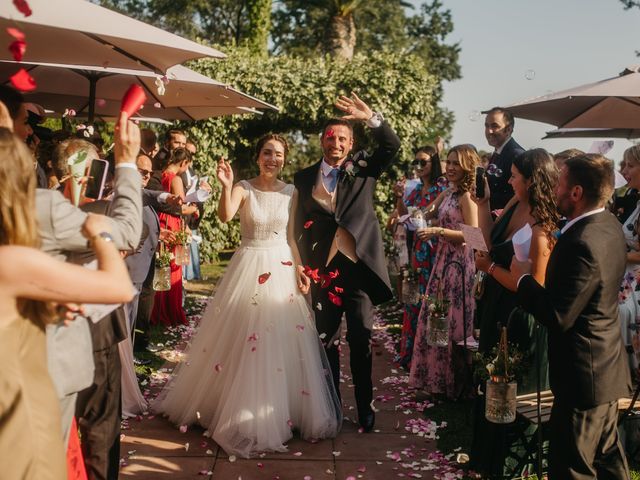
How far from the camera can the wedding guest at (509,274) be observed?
12.3 feet

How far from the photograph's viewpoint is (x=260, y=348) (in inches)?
193

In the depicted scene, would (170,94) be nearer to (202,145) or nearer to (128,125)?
(128,125)

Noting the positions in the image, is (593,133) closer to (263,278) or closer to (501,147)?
(501,147)

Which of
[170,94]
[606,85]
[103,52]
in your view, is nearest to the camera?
[103,52]

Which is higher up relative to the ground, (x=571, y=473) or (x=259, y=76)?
(x=259, y=76)

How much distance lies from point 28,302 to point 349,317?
3.30 m

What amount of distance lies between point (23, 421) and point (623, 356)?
110 inches

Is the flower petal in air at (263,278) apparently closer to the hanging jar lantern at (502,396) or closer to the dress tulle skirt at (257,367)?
the dress tulle skirt at (257,367)

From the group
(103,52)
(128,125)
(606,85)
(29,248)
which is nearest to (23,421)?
(29,248)

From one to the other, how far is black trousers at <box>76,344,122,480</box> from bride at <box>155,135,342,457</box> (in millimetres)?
1317

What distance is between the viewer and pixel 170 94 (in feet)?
24.0

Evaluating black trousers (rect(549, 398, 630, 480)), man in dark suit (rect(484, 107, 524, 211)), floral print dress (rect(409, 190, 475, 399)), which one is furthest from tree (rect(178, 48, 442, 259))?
black trousers (rect(549, 398, 630, 480))

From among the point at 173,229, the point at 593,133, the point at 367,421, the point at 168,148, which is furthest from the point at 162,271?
the point at 593,133

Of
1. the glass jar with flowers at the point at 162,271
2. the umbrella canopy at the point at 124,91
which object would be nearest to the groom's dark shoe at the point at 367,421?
the glass jar with flowers at the point at 162,271
